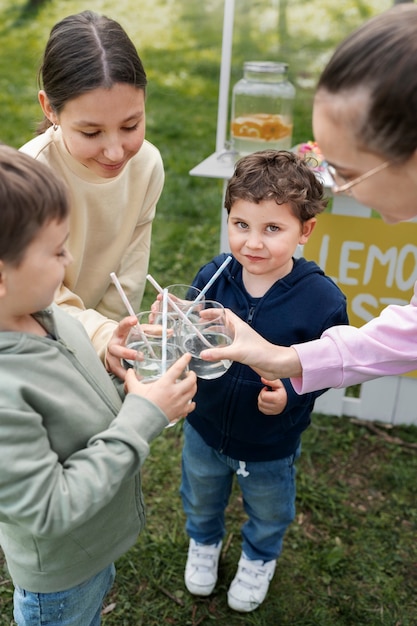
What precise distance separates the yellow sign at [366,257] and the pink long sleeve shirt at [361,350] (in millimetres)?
1087

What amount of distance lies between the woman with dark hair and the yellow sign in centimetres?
95

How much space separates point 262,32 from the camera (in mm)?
9750

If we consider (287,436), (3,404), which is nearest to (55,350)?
(3,404)

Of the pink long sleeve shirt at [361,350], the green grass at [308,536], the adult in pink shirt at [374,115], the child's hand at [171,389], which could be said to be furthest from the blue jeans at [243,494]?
the child's hand at [171,389]

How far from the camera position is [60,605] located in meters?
1.62

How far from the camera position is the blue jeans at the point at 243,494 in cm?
221

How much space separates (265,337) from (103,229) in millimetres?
634

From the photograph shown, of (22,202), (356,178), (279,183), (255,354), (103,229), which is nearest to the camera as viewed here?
(22,202)

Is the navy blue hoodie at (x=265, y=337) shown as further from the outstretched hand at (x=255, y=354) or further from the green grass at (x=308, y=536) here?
the green grass at (x=308, y=536)

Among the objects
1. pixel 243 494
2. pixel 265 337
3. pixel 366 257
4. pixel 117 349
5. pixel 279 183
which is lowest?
pixel 243 494

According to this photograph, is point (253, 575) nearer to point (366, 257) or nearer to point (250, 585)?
point (250, 585)

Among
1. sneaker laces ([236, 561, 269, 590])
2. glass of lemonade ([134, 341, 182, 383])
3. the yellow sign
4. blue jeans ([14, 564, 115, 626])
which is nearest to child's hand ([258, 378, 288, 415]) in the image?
glass of lemonade ([134, 341, 182, 383])

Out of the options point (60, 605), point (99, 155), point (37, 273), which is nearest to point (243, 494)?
point (60, 605)

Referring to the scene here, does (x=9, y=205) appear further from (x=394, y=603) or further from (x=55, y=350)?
(x=394, y=603)
